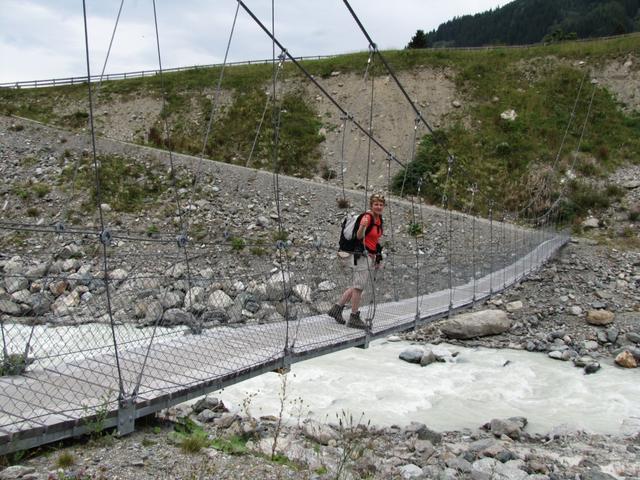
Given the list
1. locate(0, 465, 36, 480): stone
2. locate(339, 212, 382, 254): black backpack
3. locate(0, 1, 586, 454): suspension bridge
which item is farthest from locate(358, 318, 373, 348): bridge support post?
locate(0, 465, 36, 480): stone

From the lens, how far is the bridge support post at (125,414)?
264cm

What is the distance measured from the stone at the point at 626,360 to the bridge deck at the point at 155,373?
165 inches

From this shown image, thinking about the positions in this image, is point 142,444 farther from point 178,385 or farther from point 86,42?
point 86,42

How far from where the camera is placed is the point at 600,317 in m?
9.12

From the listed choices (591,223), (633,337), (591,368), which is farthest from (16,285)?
(591,223)

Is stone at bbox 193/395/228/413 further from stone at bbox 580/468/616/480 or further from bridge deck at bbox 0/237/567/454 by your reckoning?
stone at bbox 580/468/616/480

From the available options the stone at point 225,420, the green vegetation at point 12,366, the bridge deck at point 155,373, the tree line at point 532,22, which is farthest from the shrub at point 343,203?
the tree line at point 532,22

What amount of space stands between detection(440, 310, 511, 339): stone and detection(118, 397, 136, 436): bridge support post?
6725mm

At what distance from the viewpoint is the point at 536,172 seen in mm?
17203

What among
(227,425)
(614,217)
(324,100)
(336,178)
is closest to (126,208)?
(336,178)

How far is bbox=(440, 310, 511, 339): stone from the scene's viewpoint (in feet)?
28.7

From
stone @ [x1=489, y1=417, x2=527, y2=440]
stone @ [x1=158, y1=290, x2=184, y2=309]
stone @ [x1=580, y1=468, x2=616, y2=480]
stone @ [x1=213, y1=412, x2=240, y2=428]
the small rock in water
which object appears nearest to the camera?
stone @ [x1=580, y1=468, x2=616, y2=480]

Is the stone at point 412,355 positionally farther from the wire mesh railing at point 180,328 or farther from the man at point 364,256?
the man at point 364,256

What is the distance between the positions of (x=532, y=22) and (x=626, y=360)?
181 ft
